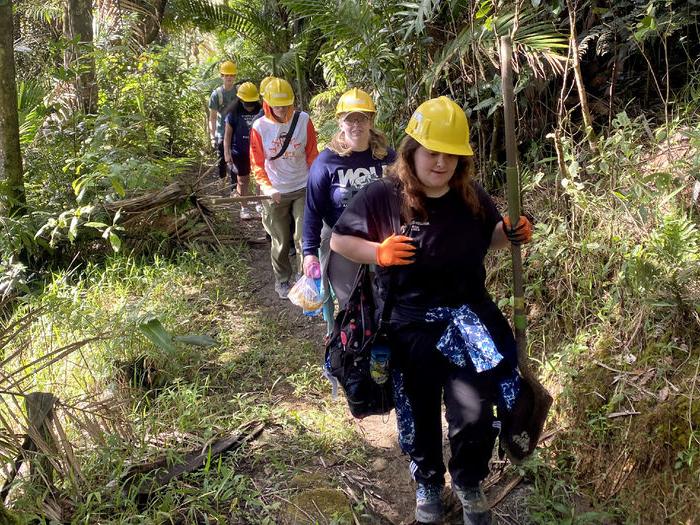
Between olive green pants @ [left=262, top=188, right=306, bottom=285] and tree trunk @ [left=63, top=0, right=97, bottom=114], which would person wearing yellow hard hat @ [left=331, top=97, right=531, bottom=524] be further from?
tree trunk @ [left=63, top=0, right=97, bottom=114]

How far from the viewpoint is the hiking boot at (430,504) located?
3.03 m

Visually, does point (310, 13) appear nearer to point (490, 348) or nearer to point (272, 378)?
point (272, 378)

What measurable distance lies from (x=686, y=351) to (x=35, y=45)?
12350 millimetres

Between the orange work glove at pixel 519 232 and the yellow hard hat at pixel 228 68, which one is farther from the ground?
the yellow hard hat at pixel 228 68

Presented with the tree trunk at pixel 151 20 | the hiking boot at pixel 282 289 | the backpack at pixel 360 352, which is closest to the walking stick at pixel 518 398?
the backpack at pixel 360 352

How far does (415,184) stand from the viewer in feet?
8.92

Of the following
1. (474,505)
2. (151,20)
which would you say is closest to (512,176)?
(474,505)

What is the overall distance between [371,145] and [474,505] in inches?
90.1

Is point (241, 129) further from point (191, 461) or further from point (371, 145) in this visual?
point (191, 461)

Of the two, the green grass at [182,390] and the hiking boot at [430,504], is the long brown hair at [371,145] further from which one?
the hiking boot at [430,504]

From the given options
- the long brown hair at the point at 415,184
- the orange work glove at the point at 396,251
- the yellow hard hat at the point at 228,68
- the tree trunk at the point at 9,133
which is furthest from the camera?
the yellow hard hat at the point at 228,68

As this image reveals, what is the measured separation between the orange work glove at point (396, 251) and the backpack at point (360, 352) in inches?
14.0

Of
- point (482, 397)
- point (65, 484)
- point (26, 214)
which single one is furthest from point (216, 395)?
point (26, 214)

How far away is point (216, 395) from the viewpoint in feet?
14.3
